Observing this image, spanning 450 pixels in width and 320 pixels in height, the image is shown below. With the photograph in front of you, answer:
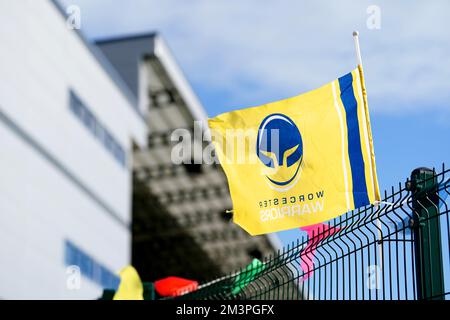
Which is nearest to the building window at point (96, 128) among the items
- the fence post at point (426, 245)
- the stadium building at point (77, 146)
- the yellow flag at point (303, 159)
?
the stadium building at point (77, 146)

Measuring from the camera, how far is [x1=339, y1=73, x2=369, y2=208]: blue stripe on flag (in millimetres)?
9281

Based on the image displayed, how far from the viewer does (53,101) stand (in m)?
36.8

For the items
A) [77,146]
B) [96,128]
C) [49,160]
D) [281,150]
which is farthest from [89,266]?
[281,150]

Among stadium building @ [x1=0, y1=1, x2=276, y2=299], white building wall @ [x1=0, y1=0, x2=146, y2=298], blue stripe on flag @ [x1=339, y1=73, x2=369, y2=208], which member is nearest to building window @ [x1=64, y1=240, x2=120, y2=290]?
stadium building @ [x1=0, y1=1, x2=276, y2=299]

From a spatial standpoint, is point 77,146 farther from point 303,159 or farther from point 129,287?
point 303,159

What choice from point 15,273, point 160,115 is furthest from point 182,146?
point 15,273

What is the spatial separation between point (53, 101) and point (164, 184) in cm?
2057

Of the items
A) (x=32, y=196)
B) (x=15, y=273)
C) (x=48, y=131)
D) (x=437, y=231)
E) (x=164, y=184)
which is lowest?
(x=437, y=231)

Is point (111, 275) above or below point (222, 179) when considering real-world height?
below

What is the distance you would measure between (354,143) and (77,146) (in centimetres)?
3066

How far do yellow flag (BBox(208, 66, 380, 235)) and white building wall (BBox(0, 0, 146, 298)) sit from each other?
22895 millimetres

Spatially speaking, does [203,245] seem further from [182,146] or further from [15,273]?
[15,273]

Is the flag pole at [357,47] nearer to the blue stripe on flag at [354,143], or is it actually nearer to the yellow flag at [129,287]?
the blue stripe on flag at [354,143]

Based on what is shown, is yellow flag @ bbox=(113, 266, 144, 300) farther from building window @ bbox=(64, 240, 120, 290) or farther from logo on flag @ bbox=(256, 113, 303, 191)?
building window @ bbox=(64, 240, 120, 290)
